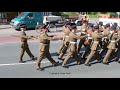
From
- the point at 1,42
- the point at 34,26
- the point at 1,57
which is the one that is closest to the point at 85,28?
the point at 1,57

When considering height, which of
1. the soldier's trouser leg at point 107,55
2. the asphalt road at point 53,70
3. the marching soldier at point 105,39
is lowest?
the asphalt road at point 53,70

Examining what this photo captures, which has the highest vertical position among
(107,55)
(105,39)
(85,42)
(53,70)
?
(105,39)

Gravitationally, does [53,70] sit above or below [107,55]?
below

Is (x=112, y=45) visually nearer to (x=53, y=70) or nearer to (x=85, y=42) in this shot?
(x=85, y=42)

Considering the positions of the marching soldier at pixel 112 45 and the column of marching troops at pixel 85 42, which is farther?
the marching soldier at pixel 112 45

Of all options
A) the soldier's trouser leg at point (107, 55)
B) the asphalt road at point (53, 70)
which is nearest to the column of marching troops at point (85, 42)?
the soldier's trouser leg at point (107, 55)

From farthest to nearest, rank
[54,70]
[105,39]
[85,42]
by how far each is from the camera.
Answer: [105,39], [85,42], [54,70]

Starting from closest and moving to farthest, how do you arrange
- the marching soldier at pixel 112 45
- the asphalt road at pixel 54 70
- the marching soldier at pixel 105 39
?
the asphalt road at pixel 54 70
the marching soldier at pixel 112 45
the marching soldier at pixel 105 39

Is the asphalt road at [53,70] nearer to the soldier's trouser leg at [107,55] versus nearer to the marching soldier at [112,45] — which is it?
the soldier's trouser leg at [107,55]

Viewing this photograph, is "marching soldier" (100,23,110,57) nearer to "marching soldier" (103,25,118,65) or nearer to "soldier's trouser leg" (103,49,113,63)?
"marching soldier" (103,25,118,65)

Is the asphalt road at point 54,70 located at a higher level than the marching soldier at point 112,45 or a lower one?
lower

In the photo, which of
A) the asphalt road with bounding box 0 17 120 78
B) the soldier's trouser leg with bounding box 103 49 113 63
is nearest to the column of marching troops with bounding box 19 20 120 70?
the soldier's trouser leg with bounding box 103 49 113 63

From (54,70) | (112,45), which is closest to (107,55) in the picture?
(112,45)
